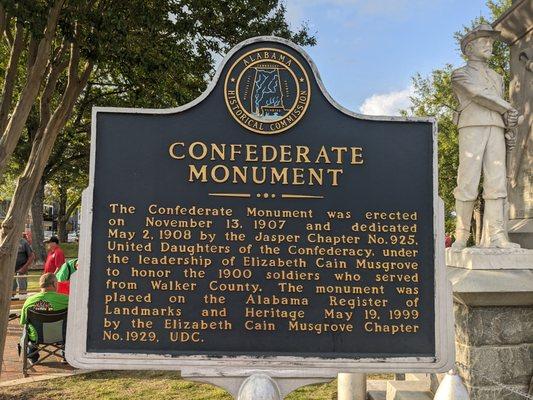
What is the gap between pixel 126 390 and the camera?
600cm

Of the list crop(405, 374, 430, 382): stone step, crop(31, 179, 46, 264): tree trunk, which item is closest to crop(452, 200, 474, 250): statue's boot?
crop(405, 374, 430, 382): stone step

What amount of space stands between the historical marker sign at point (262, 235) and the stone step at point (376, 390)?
2.36 meters

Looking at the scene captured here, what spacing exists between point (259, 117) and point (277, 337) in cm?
153

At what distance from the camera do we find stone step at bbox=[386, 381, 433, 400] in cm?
457

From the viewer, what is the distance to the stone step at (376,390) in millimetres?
5344

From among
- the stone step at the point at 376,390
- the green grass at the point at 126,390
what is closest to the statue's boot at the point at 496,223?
the stone step at the point at 376,390

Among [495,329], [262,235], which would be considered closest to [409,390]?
[495,329]

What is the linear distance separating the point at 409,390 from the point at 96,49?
6155mm

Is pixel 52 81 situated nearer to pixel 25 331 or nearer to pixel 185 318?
pixel 25 331

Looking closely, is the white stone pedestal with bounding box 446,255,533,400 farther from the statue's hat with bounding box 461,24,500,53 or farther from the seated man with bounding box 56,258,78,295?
the seated man with bounding box 56,258,78,295

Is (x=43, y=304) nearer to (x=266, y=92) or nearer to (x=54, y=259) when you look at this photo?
(x=54, y=259)

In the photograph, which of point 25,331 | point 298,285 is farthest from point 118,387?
point 298,285

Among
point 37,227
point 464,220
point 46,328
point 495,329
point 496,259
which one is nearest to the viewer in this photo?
point 495,329

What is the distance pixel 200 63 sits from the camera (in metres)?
10.5
